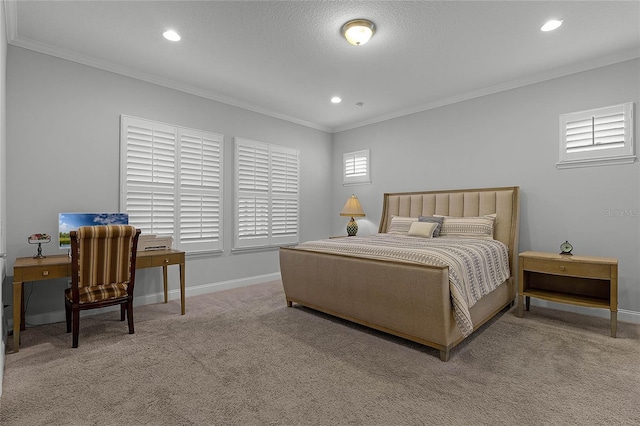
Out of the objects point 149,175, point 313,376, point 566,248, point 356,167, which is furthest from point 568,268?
point 149,175

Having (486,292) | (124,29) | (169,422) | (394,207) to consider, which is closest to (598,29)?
(486,292)

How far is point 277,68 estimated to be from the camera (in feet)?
11.8

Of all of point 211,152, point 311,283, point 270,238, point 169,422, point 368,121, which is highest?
point 368,121

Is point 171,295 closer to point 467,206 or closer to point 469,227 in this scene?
point 469,227

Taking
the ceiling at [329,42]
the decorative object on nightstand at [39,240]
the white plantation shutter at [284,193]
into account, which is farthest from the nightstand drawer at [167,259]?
the ceiling at [329,42]

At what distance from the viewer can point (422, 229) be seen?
3.90 meters

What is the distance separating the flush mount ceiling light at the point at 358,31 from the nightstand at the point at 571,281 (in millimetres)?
2658

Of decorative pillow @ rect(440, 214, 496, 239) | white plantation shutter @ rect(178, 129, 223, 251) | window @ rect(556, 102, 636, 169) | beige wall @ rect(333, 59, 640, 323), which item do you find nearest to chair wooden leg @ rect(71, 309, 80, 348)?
white plantation shutter @ rect(178, 129, 223, 251)

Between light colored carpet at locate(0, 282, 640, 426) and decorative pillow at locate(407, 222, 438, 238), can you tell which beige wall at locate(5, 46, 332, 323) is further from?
decorative pillow at locate(407, 222, 438, 238)

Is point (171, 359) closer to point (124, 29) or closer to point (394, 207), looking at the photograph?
point (124, 29)

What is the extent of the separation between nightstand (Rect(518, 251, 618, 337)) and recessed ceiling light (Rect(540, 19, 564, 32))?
2093 millimetres

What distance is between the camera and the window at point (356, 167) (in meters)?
5.54

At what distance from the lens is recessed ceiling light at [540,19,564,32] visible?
271cm

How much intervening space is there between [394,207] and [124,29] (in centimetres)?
393
